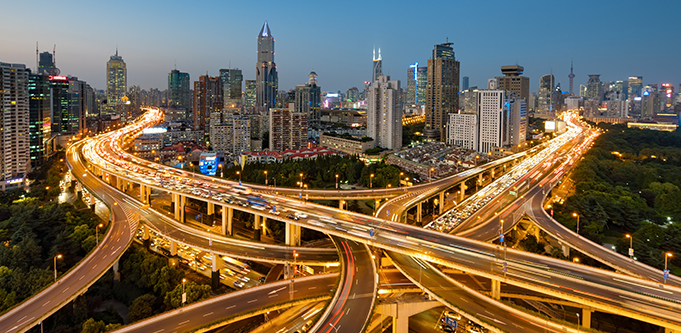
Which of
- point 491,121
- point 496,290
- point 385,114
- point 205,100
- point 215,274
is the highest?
point 205,100

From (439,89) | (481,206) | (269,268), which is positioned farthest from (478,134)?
(269,268)

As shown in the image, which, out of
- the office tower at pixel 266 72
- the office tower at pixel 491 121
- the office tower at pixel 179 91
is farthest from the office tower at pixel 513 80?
the office tower at pixel 179 91

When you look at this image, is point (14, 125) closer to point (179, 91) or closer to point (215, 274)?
point (215, 274)

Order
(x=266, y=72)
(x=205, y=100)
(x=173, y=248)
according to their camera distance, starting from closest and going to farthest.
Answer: (x=173, y=248) < (x=205, y=100) < (x=266, y=72)

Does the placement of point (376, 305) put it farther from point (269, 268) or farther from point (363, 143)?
point (363, 143)

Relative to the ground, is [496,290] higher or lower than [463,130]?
lower

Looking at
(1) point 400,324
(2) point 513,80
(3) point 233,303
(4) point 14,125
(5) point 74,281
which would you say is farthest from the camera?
(2) point 513,80

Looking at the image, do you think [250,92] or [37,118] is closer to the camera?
[37,118]

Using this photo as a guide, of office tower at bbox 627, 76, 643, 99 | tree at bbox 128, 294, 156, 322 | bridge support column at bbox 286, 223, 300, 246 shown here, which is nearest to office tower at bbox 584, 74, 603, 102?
office tower at bbox 627, 76, 643, 99

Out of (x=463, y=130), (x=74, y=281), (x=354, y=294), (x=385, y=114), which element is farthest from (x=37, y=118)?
(x=463, y=130)
